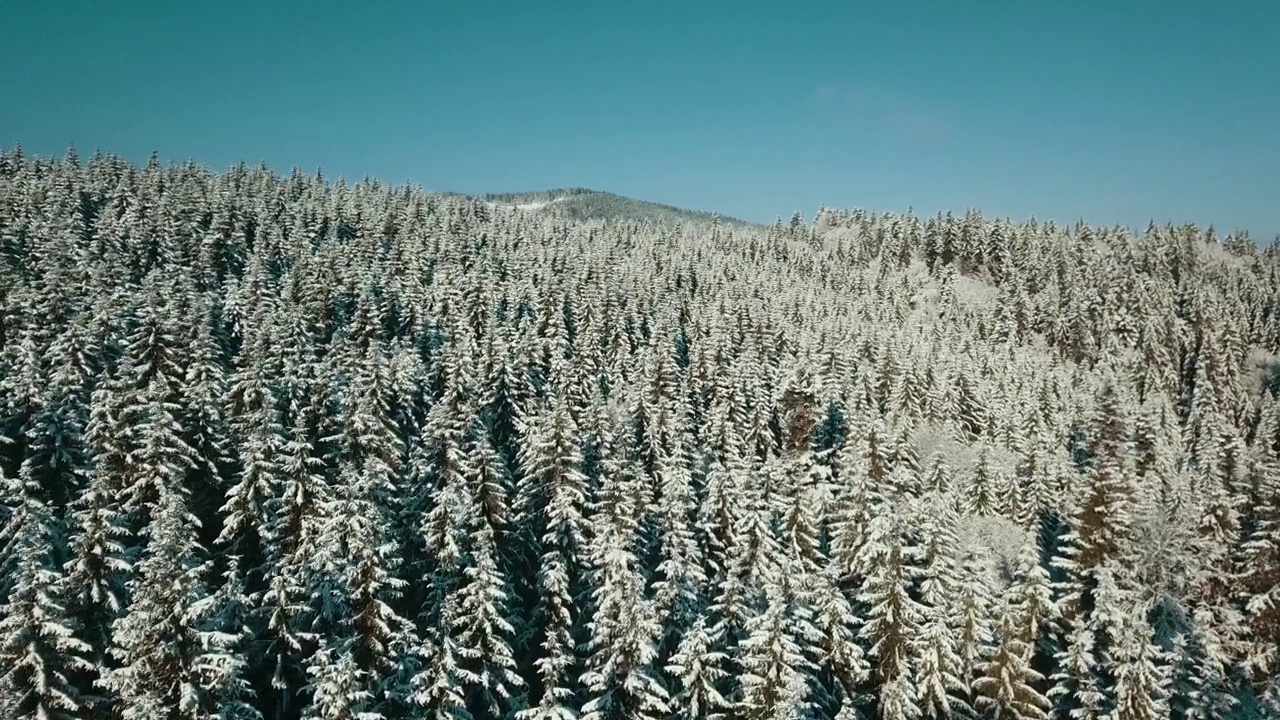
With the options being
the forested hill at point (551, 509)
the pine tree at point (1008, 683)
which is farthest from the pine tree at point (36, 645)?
the pine tree at point (1008, 683)

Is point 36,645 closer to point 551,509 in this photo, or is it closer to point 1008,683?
point 551,509

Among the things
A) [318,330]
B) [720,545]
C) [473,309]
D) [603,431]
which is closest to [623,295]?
[473,309]

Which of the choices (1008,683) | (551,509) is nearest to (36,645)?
(551,509)

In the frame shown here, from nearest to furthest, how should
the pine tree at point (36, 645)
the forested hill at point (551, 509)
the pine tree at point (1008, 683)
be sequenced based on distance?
the pine tree at point (36, 645), the forested hill at point (551, 509), the pine tree at point (1008, 683)

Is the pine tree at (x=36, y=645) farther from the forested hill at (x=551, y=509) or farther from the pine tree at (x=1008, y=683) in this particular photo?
the pine tree at (x=1008, y=683)

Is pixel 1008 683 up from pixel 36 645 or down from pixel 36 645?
down

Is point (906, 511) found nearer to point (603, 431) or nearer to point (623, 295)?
point (603, 431)

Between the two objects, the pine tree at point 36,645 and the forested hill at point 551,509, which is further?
the forested hill at point 551,509

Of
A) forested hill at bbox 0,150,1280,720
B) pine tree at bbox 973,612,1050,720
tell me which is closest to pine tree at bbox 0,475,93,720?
forested hill at bbox 0,150,1280,720
